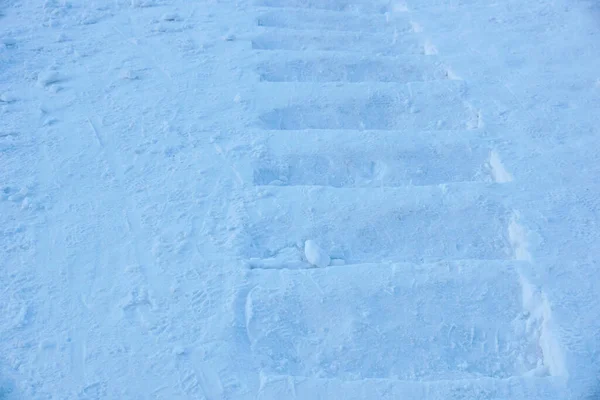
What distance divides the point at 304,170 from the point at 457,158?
2.44ft

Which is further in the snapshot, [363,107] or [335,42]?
[335,42]

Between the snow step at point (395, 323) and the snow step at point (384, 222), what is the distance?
17 centimetres

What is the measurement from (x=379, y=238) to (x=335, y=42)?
1673mm

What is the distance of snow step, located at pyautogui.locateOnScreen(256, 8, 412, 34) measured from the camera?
13.3 feet

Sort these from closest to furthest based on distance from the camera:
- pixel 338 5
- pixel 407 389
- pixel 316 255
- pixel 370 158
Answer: pixel 407 389
pixel 316 255
pixel 370 158
pixel 338 5

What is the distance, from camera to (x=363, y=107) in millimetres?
3311

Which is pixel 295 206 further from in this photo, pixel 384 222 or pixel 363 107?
pixel 363 107

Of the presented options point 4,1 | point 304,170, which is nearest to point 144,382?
point 304,170

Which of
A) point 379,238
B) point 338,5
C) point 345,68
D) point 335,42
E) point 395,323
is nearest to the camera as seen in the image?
point 395,323

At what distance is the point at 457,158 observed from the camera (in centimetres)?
301

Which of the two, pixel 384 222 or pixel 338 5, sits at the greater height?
pixel 338 5

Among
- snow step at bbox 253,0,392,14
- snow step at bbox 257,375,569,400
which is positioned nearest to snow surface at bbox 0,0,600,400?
snow step at bbox 257,375,569,400

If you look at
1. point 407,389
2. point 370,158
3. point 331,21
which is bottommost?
point 407,389

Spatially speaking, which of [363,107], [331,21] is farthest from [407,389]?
[331,21]
